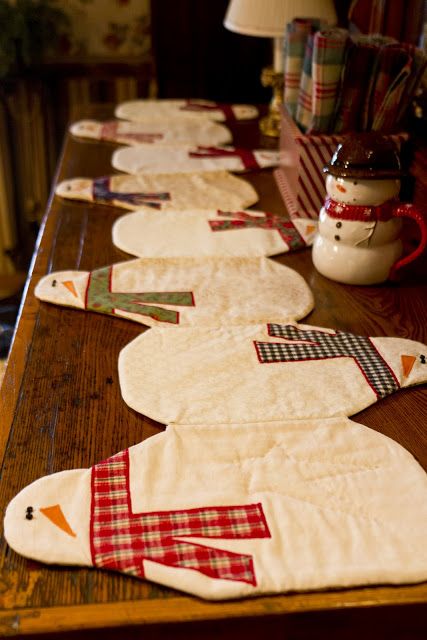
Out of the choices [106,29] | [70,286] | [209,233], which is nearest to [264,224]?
[209,233]

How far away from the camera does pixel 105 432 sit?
801mm

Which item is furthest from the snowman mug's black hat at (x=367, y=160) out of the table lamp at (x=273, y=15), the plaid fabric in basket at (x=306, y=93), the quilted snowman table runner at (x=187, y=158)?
the table lamp at (x=273, y=15)

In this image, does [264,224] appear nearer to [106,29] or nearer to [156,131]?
[156,131]

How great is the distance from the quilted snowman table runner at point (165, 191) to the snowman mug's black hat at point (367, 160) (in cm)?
43

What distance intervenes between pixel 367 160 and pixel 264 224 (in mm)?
348

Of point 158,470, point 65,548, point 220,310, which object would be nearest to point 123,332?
point 220,310

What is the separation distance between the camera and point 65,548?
0.64 m

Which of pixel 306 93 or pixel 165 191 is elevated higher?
pixel 306 93

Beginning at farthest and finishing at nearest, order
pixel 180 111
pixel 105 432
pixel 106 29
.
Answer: pixel 106 29
pixel 180 111
pixel 105 432

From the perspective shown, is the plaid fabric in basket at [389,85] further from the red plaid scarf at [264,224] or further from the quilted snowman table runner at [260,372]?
the quilted snowman table runner at [260,372]

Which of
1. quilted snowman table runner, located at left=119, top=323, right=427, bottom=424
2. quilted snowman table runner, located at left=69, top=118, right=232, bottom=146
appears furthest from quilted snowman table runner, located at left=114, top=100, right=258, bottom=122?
quilted snowman table runner, located at left=119, top=323, right=427, bottom=424

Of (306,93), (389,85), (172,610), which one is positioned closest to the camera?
(172,610)

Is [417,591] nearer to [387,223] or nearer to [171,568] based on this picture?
[171,568]

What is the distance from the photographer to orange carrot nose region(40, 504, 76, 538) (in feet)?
2.17
